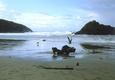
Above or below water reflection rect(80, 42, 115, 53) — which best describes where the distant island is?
above

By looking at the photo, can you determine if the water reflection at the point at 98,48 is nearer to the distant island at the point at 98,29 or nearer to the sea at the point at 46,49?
the sea at the point at 46,49

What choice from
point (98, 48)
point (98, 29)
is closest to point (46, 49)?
point (98, 48)

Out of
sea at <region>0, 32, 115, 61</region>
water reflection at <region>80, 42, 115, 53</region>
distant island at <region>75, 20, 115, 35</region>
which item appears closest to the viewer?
sea at <region>0, 32, 115, 61</region>

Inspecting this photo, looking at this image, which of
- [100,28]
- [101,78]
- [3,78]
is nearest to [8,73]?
[3,78]

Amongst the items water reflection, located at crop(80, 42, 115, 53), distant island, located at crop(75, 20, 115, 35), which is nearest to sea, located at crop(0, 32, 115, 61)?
water reflection, located at crop(80, 42, 115, 53)

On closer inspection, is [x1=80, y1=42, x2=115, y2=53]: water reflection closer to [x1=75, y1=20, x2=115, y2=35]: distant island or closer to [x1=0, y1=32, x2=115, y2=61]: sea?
[x1=0, y1=32, x2=115, y2=61]: sea

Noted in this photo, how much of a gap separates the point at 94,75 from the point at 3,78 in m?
4.75

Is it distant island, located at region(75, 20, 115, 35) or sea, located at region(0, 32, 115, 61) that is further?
distant island, located at region(75, 20, 115, 35)

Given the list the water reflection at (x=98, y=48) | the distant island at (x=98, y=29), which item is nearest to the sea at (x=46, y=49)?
the water reflection at (x=98, y=48)

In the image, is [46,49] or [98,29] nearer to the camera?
[46,49]

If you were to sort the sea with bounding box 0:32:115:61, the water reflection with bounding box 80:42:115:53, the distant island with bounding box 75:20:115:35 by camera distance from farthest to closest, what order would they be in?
the distant island with bounding box 75:20:115:35
the water reflection with bounding box 80:42:115:53
the sea with bounding box 0:32:115:61

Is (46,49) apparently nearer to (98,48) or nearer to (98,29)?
(98,48)

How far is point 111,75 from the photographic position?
48.8ft

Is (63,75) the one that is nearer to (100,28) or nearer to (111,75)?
(111,75)
